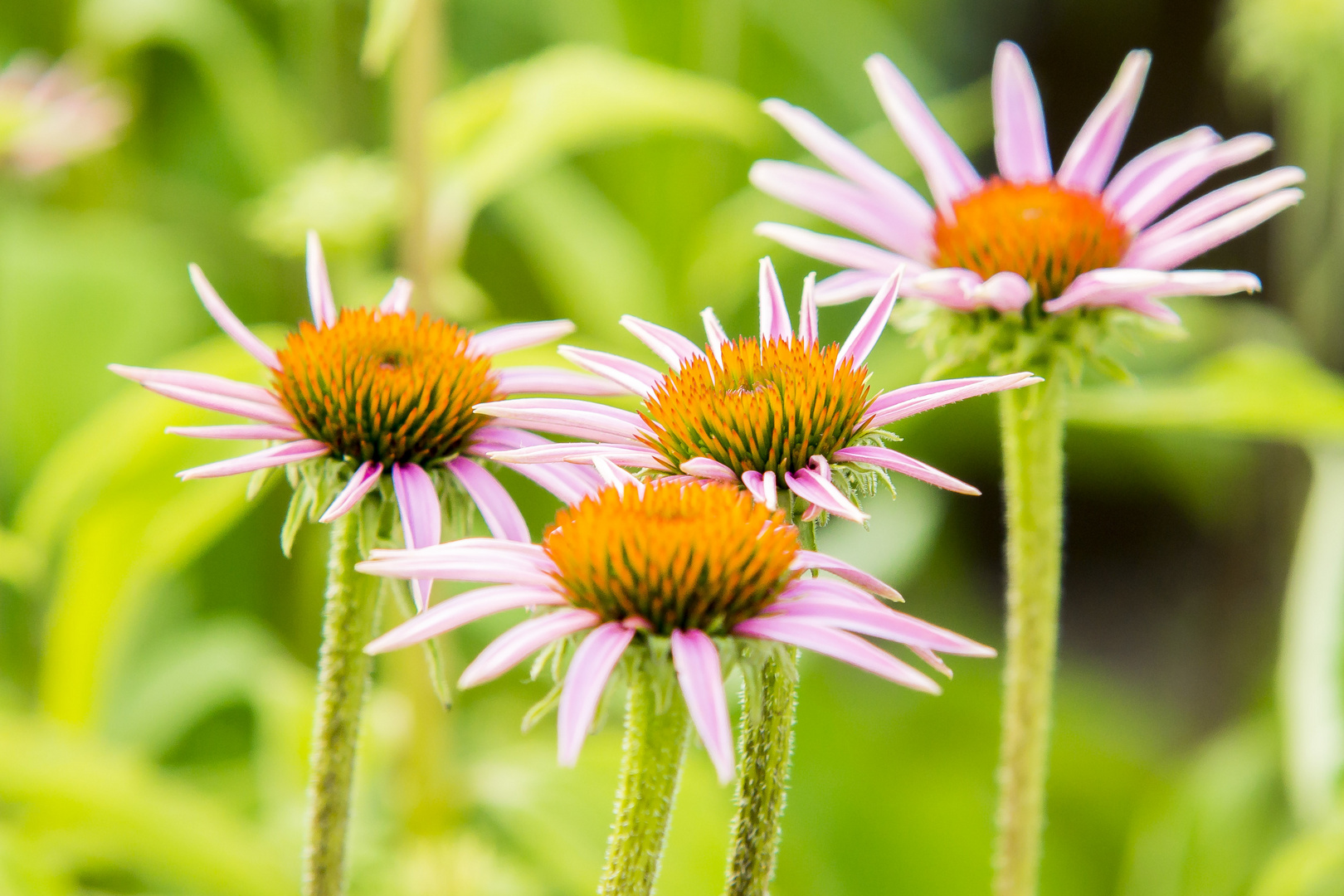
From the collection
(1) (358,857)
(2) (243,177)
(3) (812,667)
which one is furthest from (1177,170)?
(2) (243,177)

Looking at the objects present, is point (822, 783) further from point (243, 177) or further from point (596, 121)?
point (243, 177)

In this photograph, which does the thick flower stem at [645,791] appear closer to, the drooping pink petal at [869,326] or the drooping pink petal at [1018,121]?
the drooping pink petal at [869,326]

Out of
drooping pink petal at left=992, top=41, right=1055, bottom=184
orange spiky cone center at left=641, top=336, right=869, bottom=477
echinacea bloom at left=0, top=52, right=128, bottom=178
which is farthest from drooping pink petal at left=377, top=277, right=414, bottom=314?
echinacea bloom at left=0, top=52, right=128, bottom=178

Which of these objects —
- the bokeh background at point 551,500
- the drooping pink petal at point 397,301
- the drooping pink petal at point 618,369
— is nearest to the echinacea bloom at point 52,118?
the bokeh background at point 551,500

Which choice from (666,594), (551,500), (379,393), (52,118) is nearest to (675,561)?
(666,594)

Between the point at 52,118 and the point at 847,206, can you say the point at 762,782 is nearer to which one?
the point at 847,206
